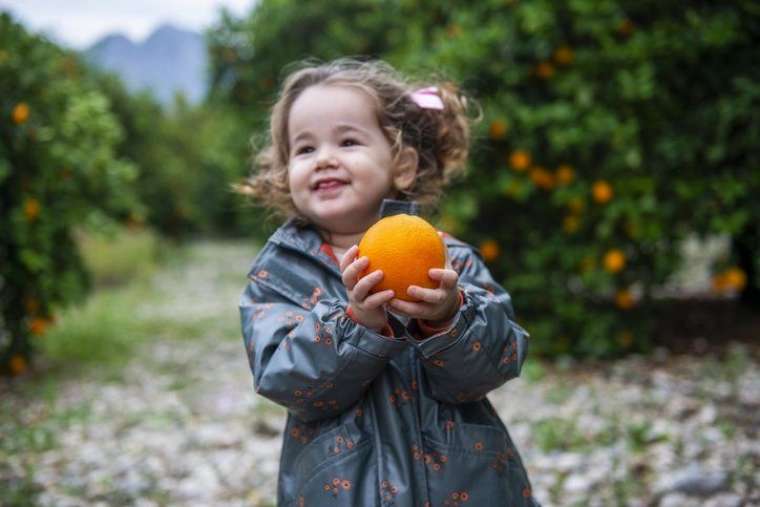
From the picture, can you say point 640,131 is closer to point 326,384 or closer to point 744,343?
point 744,343

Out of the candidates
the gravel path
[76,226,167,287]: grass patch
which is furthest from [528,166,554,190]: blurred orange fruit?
[76,226,167,287]: grass patch

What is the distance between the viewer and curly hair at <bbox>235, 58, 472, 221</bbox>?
1.93m

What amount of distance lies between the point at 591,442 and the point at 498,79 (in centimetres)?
233

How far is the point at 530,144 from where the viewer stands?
14.4ft

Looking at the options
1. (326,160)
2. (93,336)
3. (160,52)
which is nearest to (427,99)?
(326,160)

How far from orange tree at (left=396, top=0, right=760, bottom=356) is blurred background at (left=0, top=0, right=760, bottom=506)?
1 cm

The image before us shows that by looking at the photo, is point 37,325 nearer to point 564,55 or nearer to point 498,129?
point 498,129

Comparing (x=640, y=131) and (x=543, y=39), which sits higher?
(x=543, y=39)

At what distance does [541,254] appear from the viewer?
459 centimetres

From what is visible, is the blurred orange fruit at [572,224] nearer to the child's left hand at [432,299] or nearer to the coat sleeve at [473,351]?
the coat sleeve at [473,351]

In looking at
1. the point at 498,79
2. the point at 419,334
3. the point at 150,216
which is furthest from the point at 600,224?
the point at 150,216

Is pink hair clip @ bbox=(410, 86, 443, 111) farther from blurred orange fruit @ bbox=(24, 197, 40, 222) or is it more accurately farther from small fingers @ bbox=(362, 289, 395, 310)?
blurred orange fruit @ bbox=(24, 197, 40, 222)

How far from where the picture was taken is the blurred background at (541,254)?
10.6ft

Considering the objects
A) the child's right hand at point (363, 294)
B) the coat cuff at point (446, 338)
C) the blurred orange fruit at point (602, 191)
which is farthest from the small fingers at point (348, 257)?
the blurred orange fruit at point (602, 191)
